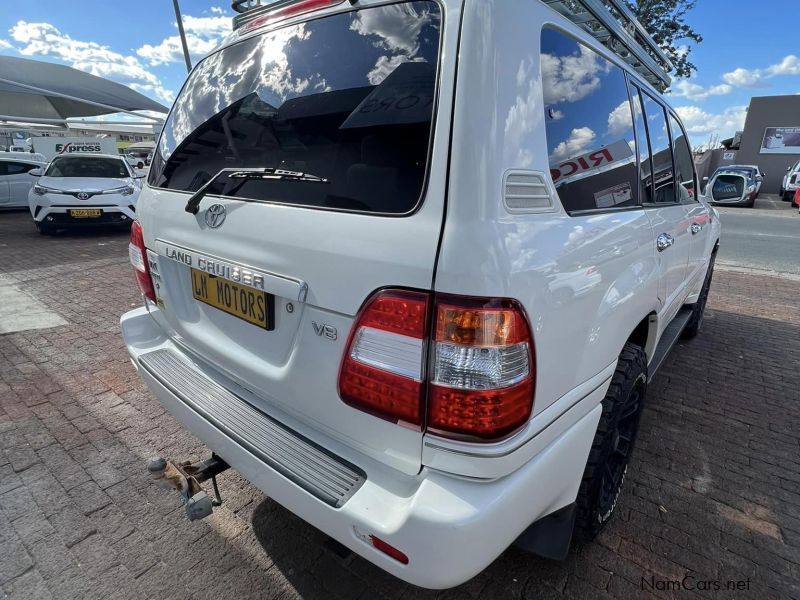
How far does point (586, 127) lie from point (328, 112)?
0.92 m

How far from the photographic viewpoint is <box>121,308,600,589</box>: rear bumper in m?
1.16

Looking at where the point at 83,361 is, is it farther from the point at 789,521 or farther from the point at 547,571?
the point at 789,521

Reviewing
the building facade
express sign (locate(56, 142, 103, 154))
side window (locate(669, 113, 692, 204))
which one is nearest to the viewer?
side window (locate(669, 113, 692, 204))

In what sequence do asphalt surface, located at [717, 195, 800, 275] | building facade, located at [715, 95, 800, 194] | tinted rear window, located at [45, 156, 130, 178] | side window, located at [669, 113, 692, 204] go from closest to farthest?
1. side window, located at [669, 113, 692, 204]
2. asphalt surface, located at [717, 195, 800, 275]
3. tinted rear window, located at [45, 156, 130, 178]
4. building facade, located at [715, 95, 800, 194]

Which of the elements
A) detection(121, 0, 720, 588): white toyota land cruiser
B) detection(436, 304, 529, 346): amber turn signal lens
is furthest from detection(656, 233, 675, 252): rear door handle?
detection(436, 304, 529, 346): amber turn signal lens

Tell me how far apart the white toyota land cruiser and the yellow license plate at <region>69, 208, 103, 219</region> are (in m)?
8.58

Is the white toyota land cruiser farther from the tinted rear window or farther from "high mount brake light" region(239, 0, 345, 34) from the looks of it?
the tinted rear window

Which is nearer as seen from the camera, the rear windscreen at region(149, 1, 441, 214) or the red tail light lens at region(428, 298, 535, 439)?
the red tail light lens at region(428, 298, 535, 439)

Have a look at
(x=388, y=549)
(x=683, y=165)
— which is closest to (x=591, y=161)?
(x=388, y=549)

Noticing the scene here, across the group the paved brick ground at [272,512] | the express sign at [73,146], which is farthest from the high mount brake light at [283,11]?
the express sign at [73,146]

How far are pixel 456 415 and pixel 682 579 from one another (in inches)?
57.1

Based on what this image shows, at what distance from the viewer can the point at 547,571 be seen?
1.89 m

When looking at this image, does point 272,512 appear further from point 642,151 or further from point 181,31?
point 181,31

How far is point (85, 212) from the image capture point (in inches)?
352
